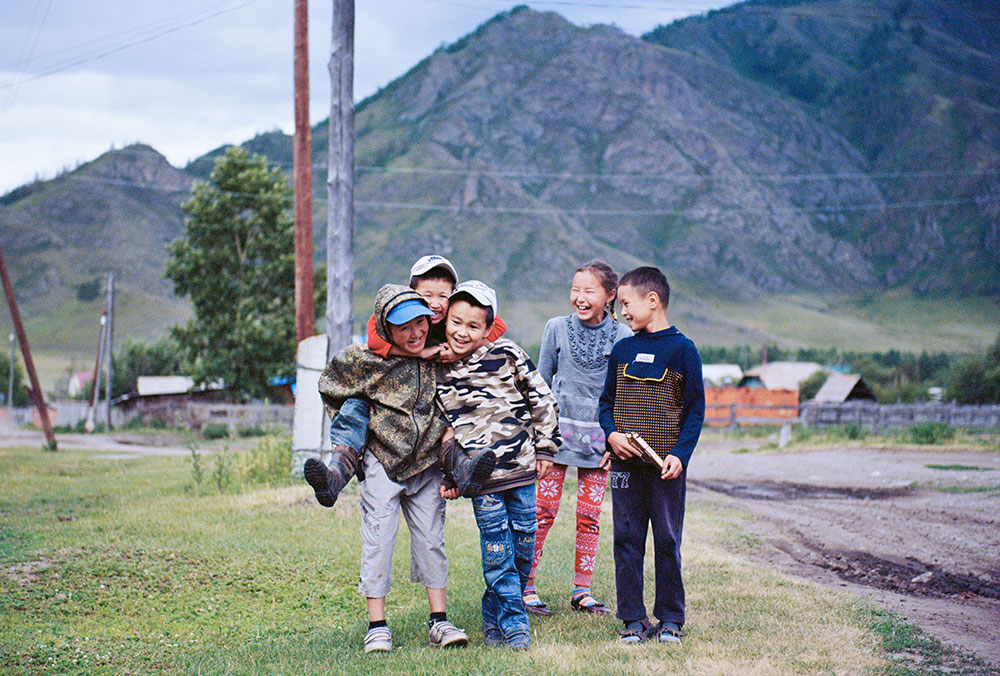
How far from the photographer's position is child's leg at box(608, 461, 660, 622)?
4.79 m

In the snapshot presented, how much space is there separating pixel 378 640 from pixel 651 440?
1.70 meters

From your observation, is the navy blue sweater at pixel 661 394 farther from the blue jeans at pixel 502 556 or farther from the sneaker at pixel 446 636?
the sneaker at pixel 446 636

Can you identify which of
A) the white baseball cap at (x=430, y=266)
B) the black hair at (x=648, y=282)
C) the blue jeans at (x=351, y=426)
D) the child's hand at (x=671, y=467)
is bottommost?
the child's hand at (x=671, y=467)

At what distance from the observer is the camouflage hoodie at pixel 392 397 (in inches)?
181

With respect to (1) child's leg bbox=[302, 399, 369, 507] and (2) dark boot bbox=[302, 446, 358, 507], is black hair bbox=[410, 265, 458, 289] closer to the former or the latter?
(1) child's leg bbox=[302, 399, 369, 507]

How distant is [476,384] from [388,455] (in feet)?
1.86

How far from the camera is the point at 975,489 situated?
1282cm

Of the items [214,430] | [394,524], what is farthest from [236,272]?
[394,524]

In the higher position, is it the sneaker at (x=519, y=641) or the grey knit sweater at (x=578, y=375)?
Result: the grey knit sweater at (x=578, y=375)

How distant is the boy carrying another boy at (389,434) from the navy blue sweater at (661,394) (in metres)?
0.99

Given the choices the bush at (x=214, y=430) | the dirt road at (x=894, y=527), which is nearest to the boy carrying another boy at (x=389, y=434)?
the dirt road at (x=894, y=527)

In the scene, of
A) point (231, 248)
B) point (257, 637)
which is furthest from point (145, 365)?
point (257, 637)

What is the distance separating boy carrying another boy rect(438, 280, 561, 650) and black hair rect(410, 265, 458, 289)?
15 centimetres

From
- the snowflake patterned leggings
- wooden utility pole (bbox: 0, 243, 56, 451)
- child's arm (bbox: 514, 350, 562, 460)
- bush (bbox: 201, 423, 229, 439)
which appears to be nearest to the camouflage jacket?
child's arm (bbox: 514, 350, 562, 460)
